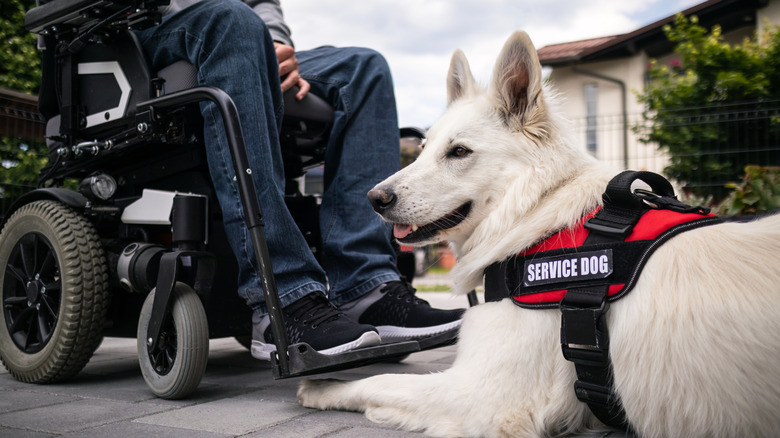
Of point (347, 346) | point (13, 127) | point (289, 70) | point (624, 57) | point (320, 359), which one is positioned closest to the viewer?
point (320, 359)

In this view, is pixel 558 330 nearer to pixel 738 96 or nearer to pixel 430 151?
pixel 430 151

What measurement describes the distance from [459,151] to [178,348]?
4.02 ft

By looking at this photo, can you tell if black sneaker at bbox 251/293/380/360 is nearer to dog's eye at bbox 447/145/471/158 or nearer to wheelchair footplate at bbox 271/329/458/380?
wheelchair footplate at bbox 271/329/458/380

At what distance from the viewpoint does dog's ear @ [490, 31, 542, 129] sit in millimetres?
1905

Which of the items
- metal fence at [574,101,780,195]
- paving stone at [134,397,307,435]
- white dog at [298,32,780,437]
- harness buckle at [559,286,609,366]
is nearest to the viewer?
white dog at [298,32,780,437]

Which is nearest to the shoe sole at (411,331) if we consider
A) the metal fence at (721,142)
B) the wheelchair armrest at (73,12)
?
the wheelchair armrest at (73,12)

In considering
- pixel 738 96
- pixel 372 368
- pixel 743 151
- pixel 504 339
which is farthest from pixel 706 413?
pixel 738 96

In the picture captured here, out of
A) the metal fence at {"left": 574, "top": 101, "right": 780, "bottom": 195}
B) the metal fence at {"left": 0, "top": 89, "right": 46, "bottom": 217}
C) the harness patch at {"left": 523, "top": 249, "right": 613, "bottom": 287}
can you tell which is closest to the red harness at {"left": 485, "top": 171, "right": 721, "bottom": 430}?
the harness patch at {"left": 523, "top": 249, "right": 613, "bottom": 287}

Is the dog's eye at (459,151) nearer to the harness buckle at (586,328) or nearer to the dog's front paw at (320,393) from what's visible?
the harness buckle at (586,328)

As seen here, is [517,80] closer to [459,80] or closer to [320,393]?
[459,80]

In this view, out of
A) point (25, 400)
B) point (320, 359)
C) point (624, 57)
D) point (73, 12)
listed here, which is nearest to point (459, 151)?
point (320, 359)

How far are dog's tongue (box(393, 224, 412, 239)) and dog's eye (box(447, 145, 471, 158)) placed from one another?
31 centimetres

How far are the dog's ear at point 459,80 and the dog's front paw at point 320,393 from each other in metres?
1.25

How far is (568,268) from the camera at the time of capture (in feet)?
5.15
